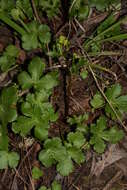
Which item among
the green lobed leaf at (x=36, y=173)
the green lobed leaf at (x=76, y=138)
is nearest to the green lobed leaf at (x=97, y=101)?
the green lobed leaf at (x=76, y=138)

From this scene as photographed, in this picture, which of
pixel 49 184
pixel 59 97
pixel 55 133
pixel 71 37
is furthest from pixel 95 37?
pixel 49 184

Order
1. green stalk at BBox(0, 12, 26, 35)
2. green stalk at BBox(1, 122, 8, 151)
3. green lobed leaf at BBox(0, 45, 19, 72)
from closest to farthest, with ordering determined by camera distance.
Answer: green stalk at BBox(1, 122, 8, 151), green stalk at BBox(0, 12, 26, 35), green lobed leaf at BBox(0, 45, 19, 72)

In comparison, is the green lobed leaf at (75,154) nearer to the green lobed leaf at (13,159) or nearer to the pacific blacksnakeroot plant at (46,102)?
the pacific blacksnakeroot plant at (46,102)

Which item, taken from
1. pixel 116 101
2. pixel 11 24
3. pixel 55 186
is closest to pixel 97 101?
pixel 116 101

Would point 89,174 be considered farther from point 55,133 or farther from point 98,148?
point 55,133

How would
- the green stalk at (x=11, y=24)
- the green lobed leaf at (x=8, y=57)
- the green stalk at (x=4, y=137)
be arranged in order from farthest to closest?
the green lobed leaf at (x=8, y=57)
the green stalk at (x=11, y=24)
the green stalk at (x=4, y=137)

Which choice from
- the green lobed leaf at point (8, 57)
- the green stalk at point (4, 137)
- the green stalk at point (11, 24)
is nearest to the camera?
the green stalk at point (4, 137)

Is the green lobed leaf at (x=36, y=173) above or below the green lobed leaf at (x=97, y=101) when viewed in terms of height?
below

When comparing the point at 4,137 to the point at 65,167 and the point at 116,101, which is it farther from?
the point at 116,101

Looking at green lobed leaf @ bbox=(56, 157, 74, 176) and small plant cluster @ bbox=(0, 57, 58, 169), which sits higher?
small plant cluster @ bbox=(0, 57, 58, 169)

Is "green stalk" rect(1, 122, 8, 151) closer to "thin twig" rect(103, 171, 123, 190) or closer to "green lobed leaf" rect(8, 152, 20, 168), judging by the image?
"green lobed leaf" rect(8, 152, 20, 168)

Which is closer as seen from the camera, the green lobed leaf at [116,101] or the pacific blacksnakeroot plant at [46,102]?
the pacific blacksnakeroot plant at [46,102]

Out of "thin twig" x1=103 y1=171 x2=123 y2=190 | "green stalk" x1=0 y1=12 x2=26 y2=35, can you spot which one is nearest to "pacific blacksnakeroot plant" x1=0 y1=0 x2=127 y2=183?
"green stalk" x1=0 y1=12 x2=26 y2=35
